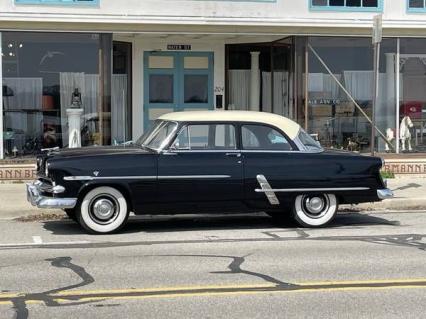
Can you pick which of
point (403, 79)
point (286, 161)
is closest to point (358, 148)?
point (403, 79)

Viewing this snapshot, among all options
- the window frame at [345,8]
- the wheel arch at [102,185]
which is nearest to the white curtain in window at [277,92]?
the window frame at [345,8]

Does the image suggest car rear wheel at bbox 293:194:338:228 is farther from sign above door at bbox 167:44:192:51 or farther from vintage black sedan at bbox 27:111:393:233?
sign above door at bbox 167:44:192:51

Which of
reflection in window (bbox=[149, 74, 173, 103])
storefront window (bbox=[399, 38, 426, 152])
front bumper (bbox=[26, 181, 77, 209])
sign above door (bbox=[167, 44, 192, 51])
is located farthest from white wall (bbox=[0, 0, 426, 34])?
front bumper (bbox=[26, 181, 77, 209])

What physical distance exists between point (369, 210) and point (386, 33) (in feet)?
17.8

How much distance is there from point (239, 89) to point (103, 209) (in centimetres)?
842

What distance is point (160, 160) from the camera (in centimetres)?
961

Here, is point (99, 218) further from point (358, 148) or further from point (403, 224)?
point (358, 148)

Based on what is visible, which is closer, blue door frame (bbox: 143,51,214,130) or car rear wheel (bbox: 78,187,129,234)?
car rear wheel (bbox: 78,187,129,234)

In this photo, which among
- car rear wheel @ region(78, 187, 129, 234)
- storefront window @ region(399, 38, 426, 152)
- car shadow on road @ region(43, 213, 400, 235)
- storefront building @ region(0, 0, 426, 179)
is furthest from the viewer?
storefront window @ region(399, 38, 426, 152)

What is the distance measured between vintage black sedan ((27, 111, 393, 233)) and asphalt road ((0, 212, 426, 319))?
15.8 inches

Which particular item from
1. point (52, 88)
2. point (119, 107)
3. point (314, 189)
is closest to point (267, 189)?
point (314, 189)

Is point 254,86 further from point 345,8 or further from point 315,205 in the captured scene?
point 315,205

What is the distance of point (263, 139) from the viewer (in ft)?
33.2

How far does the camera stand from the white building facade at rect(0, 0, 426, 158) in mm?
14828
